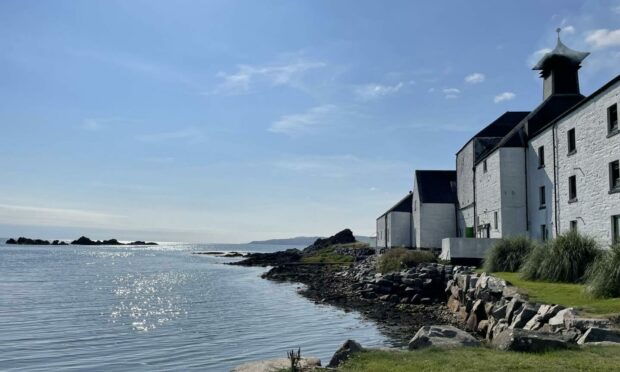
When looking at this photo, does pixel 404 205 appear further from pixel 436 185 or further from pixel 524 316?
pixel 524 316

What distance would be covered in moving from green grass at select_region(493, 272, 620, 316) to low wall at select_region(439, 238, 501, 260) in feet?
30.8

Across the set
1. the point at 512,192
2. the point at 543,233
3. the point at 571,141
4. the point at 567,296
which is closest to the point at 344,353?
the point at 567,296

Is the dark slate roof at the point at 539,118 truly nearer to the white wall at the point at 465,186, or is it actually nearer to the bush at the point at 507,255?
the white wall at the point at 465,186

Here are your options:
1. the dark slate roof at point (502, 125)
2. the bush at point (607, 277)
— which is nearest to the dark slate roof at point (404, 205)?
the dark slate roof at point (502, 125)

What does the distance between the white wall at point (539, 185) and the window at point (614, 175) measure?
5.63 m

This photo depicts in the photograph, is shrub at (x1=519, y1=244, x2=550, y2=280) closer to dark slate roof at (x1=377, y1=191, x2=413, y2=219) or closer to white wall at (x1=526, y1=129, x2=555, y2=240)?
white wall at (x1=526, y1=129, x2=555, y2=240)

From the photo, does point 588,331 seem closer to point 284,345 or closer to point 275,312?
point 284,345

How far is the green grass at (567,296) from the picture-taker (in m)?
14.7

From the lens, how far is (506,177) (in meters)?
33.6

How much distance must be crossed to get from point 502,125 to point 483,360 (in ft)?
115

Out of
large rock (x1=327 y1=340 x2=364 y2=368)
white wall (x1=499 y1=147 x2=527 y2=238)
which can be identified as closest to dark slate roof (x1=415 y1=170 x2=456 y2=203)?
white wall (x1=499 y1=147 x2=527 y2=238)

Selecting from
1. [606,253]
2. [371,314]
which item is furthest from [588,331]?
[371,314]

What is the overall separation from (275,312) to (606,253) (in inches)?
623

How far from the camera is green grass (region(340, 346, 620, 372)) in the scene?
9.43 metres
